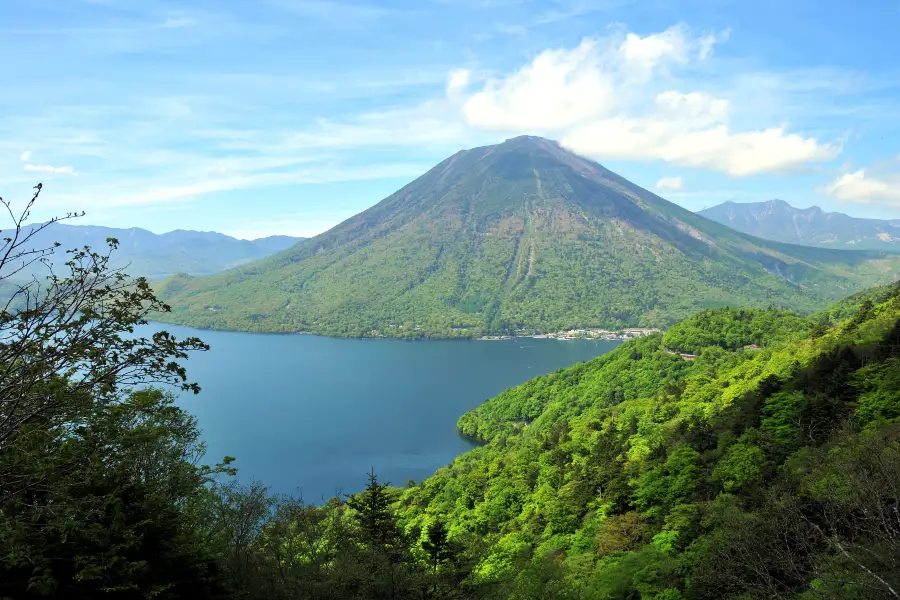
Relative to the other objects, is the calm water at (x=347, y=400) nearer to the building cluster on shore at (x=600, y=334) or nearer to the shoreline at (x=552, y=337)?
the shoreline at (x=552, y=337)

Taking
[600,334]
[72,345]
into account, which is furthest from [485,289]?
[72,345]

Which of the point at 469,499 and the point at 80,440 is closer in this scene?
the point at 80,440

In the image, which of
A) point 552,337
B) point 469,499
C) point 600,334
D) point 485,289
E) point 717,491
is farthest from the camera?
point 485,289

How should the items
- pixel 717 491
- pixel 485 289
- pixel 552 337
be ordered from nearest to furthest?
pixel 717 491, pixel 552 337, pixel 485 289

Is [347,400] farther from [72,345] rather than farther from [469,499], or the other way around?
[72,345]

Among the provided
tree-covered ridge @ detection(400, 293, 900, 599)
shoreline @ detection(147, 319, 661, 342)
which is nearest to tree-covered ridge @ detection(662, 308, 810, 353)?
tree-covered ridge @ detection(400, 293, 900, 599)

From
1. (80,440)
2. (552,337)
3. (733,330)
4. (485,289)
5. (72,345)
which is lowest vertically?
(552,337)
